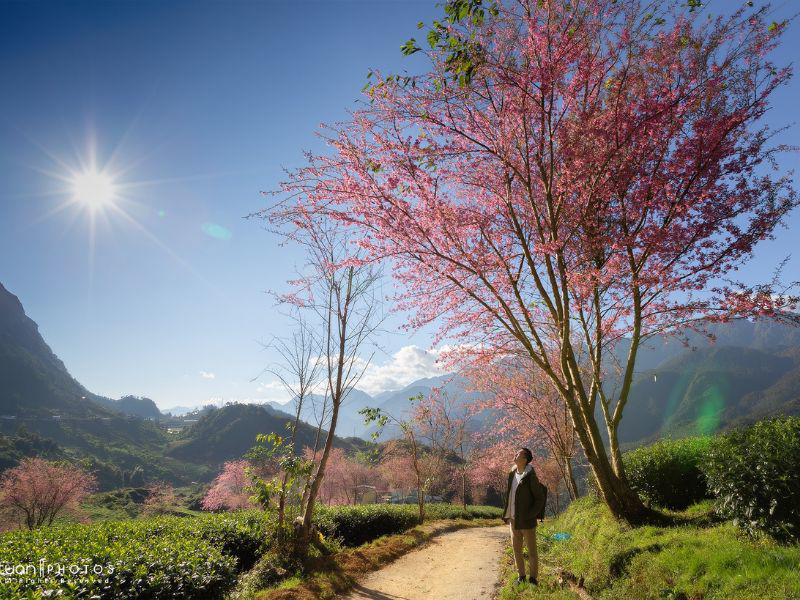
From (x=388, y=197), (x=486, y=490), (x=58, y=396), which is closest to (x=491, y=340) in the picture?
(x=388, y=197)

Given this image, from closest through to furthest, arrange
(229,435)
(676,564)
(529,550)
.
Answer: (676,564), (529,550), (229,435)

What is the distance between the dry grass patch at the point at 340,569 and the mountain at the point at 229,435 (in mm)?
88860

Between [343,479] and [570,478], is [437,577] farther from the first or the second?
[343,479]

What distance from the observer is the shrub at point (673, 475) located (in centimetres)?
771

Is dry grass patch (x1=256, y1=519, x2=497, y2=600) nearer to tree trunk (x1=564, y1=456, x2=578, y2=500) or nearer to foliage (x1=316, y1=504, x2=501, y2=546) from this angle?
foliage (x1=316, y1=504, x2=501, y2=546)

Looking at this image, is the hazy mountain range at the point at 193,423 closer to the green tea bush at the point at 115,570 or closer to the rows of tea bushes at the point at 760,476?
the green tea bush at the point at 115,570

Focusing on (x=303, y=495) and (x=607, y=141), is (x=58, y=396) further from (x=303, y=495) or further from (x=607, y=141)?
(x=607, y=141)

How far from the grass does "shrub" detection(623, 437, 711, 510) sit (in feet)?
2.82

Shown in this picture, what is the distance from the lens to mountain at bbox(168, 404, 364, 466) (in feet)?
334

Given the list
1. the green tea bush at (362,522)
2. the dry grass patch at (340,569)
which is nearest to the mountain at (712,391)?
the green tea bush at (362,522)

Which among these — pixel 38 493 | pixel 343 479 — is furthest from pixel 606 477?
pixel 343 479

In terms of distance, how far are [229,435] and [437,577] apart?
118 meters

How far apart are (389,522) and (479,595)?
1058 centimetres

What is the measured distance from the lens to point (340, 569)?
26.2 ft
